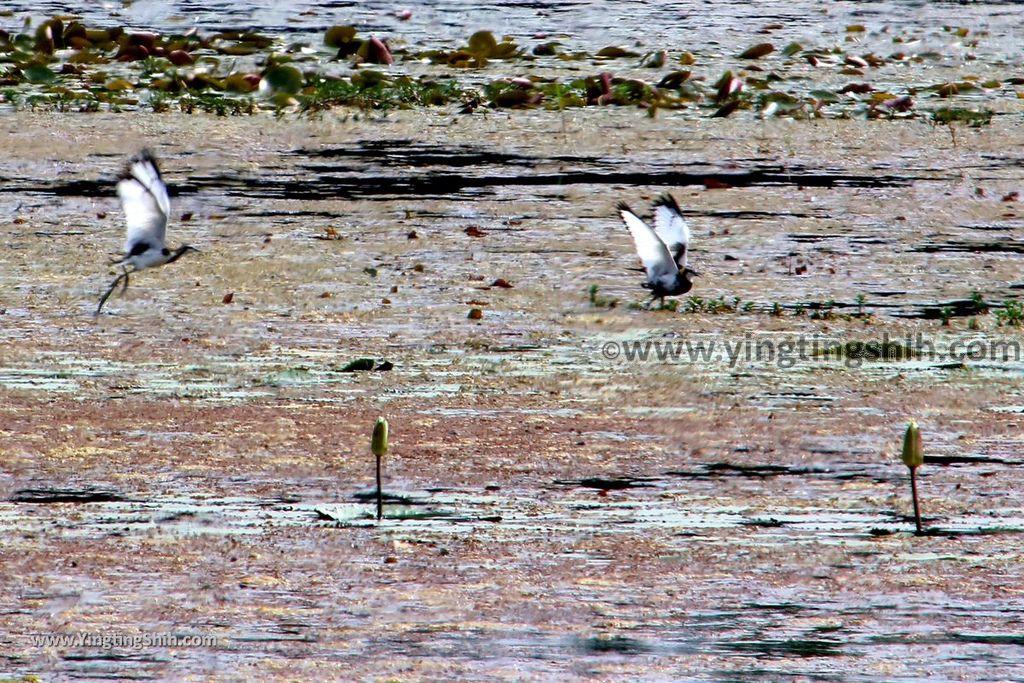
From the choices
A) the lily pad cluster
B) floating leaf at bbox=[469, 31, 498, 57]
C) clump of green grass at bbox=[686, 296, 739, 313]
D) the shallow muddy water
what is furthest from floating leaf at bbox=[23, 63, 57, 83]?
clump of green grass at bbox=[686, 296, 739, 313]

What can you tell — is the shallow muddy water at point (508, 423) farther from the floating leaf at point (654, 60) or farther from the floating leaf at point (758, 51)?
the floating leaf at point (758, 51)

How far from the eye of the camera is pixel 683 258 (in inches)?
291

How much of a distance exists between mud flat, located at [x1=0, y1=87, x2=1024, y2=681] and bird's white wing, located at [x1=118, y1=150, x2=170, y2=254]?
0.34m

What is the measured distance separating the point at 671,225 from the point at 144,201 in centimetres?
237

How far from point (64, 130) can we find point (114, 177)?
5.59ft

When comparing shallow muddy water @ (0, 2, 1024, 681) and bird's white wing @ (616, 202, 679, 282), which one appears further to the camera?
bird's white wing @ (616, 202, 679, 282)

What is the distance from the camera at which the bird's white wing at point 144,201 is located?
680 cm

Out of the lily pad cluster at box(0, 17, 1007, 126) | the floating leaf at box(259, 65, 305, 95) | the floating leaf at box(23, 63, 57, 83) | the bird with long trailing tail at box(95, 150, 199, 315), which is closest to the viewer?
the bird with long trailing tail at box(95, 150, 199, 315)

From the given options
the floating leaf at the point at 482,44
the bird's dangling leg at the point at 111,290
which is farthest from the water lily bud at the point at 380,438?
the floating leaf at the point at 482,44

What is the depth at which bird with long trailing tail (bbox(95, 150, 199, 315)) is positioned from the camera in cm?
680

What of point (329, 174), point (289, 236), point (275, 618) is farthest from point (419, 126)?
point (275, 618)

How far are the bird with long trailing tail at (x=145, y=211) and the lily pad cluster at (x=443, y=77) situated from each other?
18.2 ft

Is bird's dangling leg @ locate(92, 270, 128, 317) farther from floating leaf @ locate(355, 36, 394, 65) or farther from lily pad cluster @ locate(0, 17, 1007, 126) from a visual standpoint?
floating leaf @ locate(355, 36, 394, 65)

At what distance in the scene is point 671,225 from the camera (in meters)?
7.69
